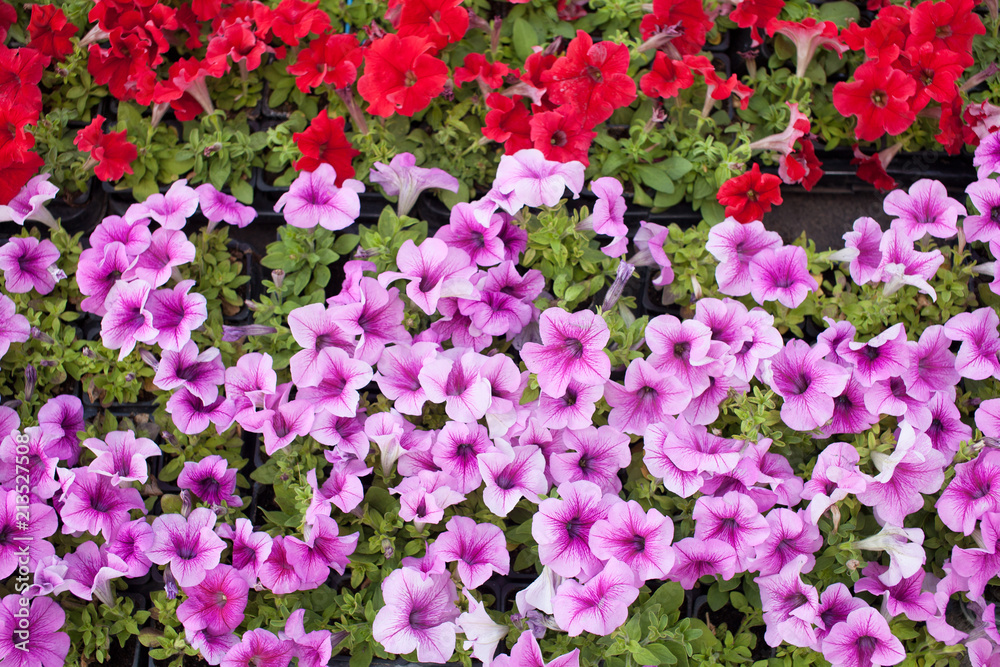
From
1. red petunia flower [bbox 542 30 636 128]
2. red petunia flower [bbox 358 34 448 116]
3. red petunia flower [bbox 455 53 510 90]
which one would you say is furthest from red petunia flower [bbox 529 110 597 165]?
red petunia flower [bbox 358 34 448 116]

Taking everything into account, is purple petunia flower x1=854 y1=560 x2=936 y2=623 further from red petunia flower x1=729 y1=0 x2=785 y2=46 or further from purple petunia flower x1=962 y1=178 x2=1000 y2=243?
red petunia flower x1=729 y1=0 x2=785 y2=46

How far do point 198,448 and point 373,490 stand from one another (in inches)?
19.7

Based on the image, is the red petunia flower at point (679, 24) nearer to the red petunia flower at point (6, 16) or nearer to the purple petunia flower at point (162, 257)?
the purple petunia flower at point (162, 257)

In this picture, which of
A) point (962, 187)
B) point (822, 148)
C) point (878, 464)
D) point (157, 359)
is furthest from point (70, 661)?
point (962, 187)

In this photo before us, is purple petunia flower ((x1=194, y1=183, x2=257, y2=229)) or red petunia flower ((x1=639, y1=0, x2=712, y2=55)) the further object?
red petunia flower ((x1=639, y1=0, x2=712, y2=55))

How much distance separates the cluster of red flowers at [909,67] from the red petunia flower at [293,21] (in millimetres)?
1511

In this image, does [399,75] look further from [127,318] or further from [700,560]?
[700,560]

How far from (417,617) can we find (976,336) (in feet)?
5.12

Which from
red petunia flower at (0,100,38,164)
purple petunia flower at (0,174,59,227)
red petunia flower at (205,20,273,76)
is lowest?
purple petunia flower at (0,174,59,227)

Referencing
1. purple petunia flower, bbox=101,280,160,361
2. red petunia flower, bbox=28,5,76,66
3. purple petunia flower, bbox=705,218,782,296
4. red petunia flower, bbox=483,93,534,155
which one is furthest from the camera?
red petunia flower, bbox=28,5,76,66

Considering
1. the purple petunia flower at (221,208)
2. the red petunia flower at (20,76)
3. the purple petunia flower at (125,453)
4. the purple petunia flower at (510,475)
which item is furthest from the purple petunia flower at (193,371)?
the red petunia flower at (20,76)

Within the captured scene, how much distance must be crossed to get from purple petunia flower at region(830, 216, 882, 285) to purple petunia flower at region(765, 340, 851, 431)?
0.31 metres

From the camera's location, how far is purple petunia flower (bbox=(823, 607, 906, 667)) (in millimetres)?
1541

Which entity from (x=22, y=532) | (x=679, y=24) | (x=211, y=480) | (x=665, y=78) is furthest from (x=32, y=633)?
(x=679, y=24)
